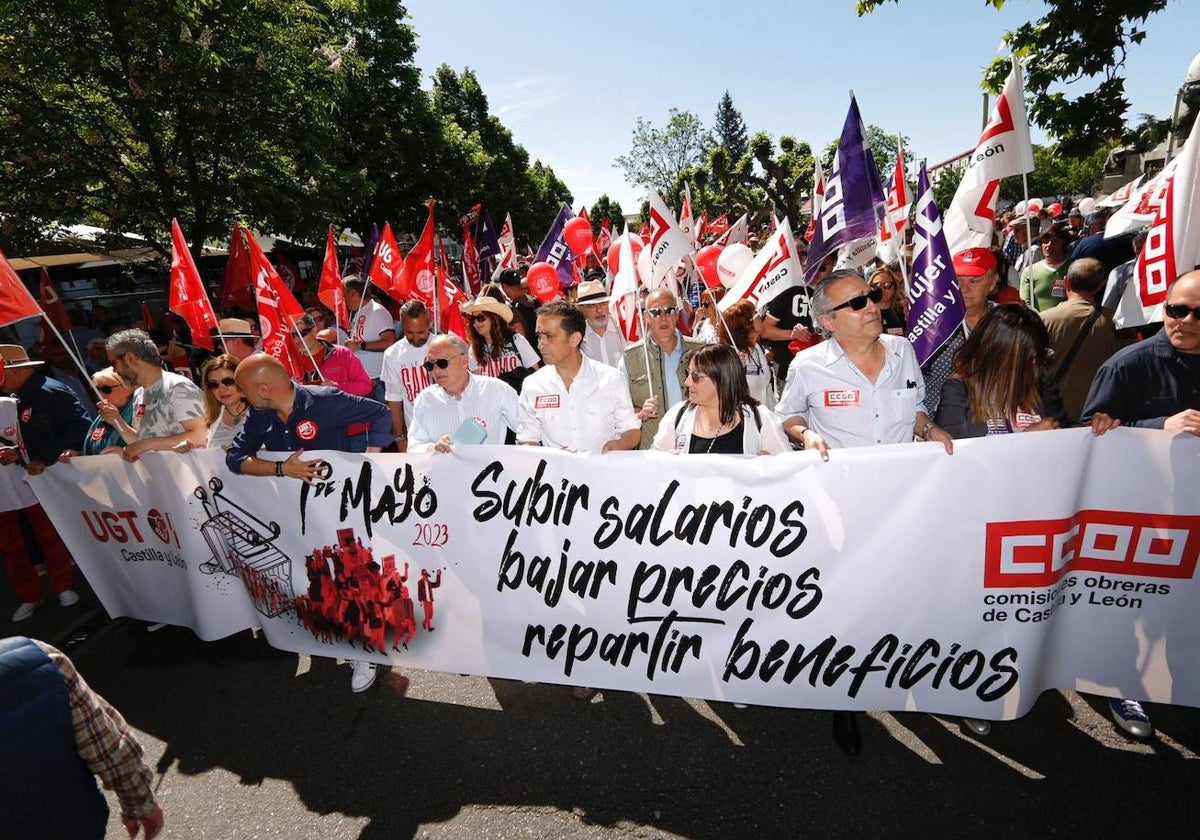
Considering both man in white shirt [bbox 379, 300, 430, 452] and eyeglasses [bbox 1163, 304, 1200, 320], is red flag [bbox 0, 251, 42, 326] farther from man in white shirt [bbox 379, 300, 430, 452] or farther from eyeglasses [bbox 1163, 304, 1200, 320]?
eyeglasses [bbox 1163, 304, 1200, 320]

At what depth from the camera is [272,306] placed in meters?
5.50

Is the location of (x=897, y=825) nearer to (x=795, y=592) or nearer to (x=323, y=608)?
(x=795, y=592)

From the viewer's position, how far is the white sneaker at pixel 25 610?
4953 mm

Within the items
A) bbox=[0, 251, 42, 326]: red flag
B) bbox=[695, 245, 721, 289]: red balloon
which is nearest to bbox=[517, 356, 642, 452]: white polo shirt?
bbox=[0, 251, 42, 326]: red flag

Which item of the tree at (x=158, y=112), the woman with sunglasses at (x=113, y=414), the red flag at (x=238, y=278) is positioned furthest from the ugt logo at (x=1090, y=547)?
the tree at (x=158, y=112)

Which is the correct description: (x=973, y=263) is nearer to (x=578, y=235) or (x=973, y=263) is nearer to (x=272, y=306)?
(x=272, y=306)

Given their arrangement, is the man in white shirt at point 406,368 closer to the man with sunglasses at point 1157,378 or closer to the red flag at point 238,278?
the man with sunglasses at point 1157,378

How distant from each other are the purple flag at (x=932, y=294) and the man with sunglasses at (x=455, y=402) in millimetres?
2517

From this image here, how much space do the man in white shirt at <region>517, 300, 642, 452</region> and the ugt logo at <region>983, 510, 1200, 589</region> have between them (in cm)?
182

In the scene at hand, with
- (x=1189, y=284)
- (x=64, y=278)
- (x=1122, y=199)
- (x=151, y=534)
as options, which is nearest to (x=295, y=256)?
(x=64, y=278)

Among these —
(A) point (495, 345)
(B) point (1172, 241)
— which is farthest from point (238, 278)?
(B) point (1172, 241)

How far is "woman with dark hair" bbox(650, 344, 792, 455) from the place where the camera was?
3146mm

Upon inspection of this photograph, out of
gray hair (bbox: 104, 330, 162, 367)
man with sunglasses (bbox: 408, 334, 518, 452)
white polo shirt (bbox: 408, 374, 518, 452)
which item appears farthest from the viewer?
gray hair (bbox: 104, 330, 162, 367)

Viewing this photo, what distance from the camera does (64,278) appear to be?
1895 centimetres
